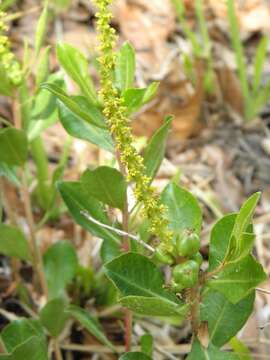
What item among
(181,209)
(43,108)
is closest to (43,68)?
(43,108)

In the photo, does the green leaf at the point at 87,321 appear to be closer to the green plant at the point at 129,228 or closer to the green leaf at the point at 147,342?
the green plant at the point at 129,228

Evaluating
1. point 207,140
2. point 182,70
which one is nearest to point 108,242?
point 207,140

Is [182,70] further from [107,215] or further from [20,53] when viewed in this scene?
[107,215]

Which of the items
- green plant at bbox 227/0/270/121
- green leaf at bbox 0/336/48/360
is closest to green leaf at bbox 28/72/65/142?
green leaf at bbox 0/336/48/360

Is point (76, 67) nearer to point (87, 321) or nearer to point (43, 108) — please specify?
point (43, 108)

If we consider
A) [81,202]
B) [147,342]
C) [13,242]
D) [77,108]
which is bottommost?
[147,342]

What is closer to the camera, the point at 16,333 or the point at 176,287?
the point at 176,287

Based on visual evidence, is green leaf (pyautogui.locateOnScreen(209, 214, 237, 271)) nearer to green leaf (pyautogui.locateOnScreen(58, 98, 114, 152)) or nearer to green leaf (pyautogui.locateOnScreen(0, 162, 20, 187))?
green leaf (pyautogui.locateOnScreen(58, 98, 114, 152))
